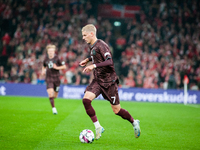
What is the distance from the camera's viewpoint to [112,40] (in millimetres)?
21859

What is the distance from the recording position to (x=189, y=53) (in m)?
20.4

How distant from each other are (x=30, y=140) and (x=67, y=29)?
17593mm

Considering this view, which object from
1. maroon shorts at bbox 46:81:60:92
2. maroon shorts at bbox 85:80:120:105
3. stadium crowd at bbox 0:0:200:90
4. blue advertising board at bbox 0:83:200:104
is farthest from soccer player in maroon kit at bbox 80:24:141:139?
stadium crowd at bbox 0:0:200:90

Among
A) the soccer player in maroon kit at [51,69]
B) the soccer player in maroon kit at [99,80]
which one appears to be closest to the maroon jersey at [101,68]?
the soccer player in maroon kit at [99,80]

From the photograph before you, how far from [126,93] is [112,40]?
6.19 meters

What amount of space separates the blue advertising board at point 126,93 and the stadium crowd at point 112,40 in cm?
63

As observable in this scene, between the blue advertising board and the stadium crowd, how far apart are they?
630mm

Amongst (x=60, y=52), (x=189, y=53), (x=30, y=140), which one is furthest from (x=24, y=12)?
(x=30, y=140)

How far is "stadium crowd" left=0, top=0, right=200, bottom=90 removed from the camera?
18.3 m

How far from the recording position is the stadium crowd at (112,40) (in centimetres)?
1827

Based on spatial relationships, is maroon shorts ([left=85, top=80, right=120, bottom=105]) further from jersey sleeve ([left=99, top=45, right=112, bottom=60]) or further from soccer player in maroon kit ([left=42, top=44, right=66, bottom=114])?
soccer player in maroon kit ([left=42, top=44, right=66, bottom=114])

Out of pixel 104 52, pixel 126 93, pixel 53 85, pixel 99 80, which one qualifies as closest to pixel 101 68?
pixel 99 80

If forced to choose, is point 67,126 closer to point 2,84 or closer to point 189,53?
point 2,84

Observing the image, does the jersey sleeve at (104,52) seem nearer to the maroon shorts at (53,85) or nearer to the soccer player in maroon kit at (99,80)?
the soccer player in maroon kit at (99,80)
